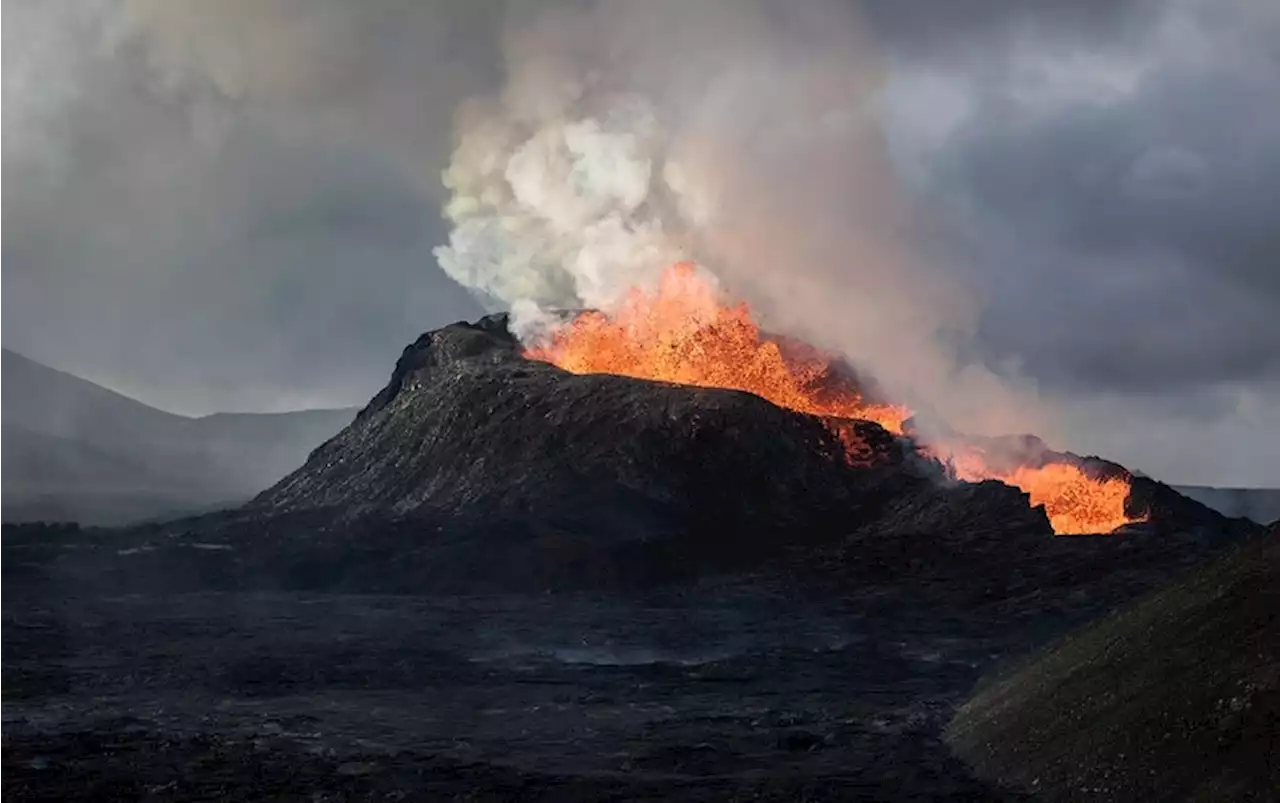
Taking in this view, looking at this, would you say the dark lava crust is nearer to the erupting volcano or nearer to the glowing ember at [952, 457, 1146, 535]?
the glowing ember at [952, 457, 1146, 535]

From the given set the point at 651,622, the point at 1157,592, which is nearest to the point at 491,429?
the point at 651,622

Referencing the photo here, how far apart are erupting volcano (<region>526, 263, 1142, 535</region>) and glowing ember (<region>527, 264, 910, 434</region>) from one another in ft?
0.30

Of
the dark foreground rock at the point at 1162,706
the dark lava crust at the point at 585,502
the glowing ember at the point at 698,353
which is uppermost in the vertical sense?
the glowing ember at the point at 698,353

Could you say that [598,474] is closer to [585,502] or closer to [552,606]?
[585,502]

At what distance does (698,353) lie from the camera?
123625 millimetres

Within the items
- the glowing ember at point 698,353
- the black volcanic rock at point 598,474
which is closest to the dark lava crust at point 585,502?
the black volcanic rock at point 598,474

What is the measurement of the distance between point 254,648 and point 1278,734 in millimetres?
47543

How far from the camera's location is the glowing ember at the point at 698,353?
402 feet

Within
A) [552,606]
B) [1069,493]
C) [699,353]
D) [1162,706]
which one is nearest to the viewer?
[1162,706]

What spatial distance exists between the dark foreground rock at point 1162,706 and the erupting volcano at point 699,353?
75.6 m

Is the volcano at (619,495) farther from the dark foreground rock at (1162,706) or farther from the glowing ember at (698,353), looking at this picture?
the dark foreground rock at (1162,706)

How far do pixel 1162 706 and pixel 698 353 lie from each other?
298 feet

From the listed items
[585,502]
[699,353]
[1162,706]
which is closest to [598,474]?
[585,502]

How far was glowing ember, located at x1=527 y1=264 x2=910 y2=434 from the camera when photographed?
402ft
